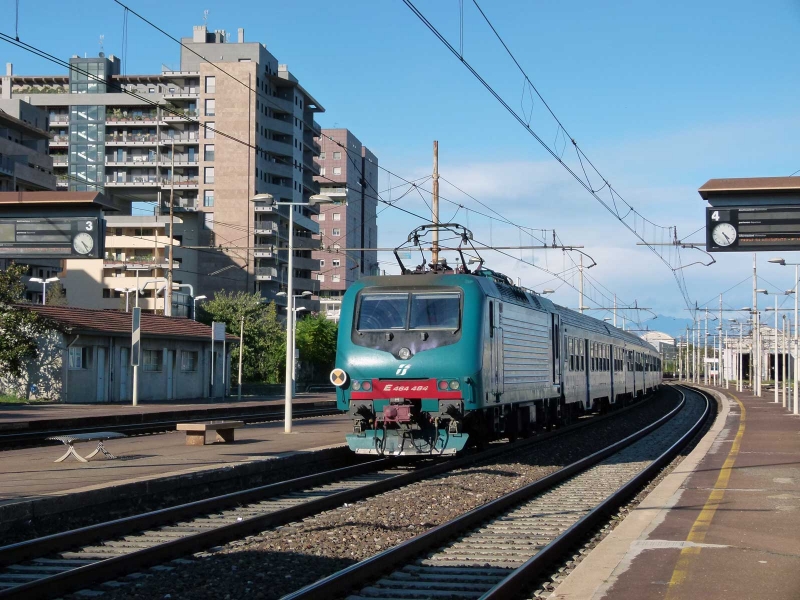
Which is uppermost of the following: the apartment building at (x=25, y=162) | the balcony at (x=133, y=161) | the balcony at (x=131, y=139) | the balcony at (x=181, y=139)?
the balcony at (x=131, y=139)

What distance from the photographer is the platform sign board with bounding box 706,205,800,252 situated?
20.6 m

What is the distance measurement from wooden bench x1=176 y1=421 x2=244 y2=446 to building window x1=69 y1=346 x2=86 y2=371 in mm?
19504

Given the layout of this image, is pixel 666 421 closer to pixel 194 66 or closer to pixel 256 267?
pixel 256 267

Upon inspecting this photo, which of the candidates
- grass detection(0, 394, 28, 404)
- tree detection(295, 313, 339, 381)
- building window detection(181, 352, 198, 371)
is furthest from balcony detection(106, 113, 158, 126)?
grass detection(0, 394, 28, 404)

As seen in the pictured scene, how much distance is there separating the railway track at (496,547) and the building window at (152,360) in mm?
29252

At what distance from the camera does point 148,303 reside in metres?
88.9

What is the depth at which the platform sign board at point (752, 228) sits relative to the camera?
2058 cm

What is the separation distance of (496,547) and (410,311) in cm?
806

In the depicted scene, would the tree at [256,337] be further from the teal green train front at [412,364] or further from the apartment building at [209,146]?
the teal green train front at [412,364]

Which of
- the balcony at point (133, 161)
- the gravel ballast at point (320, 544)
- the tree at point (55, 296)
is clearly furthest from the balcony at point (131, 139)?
the gravel ballast at point (320, 544)

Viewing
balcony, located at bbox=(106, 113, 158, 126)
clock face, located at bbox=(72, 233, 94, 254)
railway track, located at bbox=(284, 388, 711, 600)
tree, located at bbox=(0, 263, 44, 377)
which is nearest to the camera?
railway track, located at bbox=(284, 388, 711, 600)

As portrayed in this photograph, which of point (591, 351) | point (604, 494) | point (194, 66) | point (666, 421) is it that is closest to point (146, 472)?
point (604, 494)

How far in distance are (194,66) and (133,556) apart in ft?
328

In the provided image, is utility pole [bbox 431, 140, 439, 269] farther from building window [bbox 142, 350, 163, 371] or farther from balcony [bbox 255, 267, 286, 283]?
balcony [bbox 255, 267, 286, 283]
